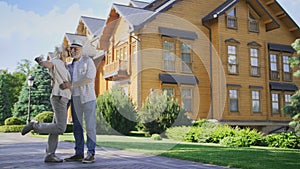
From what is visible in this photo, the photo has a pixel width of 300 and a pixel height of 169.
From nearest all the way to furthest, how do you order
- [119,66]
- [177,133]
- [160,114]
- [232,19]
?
[177,133]
[160,114]
[119,66]
[232,19]

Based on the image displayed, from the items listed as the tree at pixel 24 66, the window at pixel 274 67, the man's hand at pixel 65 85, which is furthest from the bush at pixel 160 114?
the tree at pixel 24 66

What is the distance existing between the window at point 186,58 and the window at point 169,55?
71 cm

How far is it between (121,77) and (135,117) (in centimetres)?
444

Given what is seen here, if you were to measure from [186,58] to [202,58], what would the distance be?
1206 millimetres

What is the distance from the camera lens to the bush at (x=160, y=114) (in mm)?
15469

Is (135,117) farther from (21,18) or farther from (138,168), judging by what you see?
(138,168)

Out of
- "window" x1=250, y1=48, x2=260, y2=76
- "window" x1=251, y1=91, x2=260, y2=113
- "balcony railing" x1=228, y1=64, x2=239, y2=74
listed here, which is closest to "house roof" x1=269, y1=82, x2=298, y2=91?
"window" x1=251, y1=91, x2=260, y2=113

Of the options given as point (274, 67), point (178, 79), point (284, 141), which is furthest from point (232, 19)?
point (284, 141)

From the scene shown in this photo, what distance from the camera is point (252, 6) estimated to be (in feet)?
73.5

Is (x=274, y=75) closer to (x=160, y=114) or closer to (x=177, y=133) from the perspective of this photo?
(x=160, y=114)

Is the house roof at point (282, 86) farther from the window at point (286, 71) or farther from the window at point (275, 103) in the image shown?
the window at point (275, 103)

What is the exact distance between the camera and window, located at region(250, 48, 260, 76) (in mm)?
22328

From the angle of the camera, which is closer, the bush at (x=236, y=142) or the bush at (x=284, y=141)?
the bush at (x=236, y=142)

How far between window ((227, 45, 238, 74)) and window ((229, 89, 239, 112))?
1273mm
